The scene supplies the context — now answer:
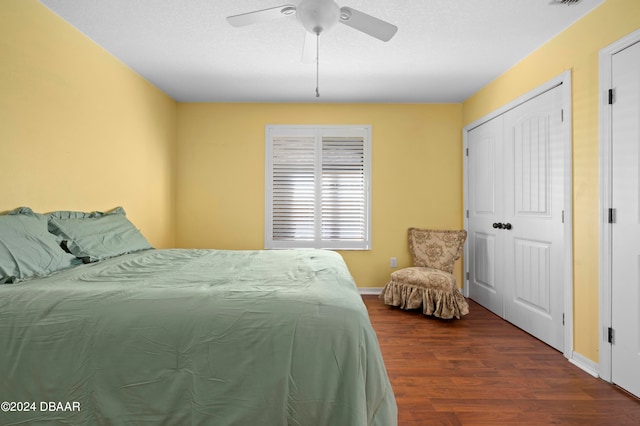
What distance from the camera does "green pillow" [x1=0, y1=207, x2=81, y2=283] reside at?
5.69ft

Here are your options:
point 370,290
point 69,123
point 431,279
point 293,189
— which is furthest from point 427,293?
point 69,123

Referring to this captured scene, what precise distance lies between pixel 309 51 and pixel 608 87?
199 centimetres

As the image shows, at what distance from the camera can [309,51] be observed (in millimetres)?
2354

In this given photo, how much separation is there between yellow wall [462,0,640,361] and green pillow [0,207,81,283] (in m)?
3.45

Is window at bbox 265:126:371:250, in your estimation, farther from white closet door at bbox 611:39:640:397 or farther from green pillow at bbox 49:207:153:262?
white closet door at bbox 611:39:640:397

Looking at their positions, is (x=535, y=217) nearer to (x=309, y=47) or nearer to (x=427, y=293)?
(x=427, y=293)

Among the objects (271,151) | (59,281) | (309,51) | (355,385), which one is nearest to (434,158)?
(271,151)

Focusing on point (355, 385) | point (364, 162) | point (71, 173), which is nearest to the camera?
point (355, 385)

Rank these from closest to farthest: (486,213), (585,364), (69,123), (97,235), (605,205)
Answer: (605,205), (585,364), (97,235), (69,123), (486,213)

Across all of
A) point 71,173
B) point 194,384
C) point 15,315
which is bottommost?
point 194,384

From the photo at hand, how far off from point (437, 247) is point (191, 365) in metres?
3.43

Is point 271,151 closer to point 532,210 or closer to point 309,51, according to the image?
point 309,51

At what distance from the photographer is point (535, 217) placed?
300 cm

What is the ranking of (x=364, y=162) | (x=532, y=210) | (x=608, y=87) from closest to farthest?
(x=608, y=87) < (x=532, y=210) < (x=364, y=162)
